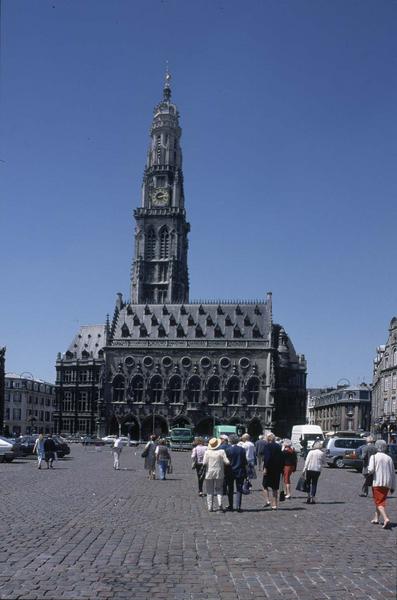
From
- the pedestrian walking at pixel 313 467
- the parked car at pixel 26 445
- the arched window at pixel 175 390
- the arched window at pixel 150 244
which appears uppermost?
the arched window at pixel 150 244

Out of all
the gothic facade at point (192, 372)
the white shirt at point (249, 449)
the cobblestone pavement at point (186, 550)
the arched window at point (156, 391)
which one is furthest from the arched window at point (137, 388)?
the cobblestone pavement at point (186, 550)

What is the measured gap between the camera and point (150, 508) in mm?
18250

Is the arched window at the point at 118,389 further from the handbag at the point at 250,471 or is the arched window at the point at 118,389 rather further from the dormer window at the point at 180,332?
the handbag at the point at 250,471

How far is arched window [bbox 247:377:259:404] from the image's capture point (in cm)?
9444

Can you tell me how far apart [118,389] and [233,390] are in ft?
49.7

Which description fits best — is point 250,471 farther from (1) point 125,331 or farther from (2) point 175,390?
(1) point 125,331

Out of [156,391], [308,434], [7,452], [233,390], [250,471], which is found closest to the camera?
[250,471]

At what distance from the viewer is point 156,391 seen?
9688cm

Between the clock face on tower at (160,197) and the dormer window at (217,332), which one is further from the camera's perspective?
the clock face on tower at (160,197)

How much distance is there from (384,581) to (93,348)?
107885 mm

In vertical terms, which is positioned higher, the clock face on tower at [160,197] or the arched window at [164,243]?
the clock face on tower at [160,197]

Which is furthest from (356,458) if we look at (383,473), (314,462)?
(383,473)

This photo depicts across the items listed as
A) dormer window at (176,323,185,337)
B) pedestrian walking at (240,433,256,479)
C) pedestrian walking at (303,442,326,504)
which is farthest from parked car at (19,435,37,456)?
dormer window at (176,323,185,337)

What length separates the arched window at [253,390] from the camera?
3718 inches
